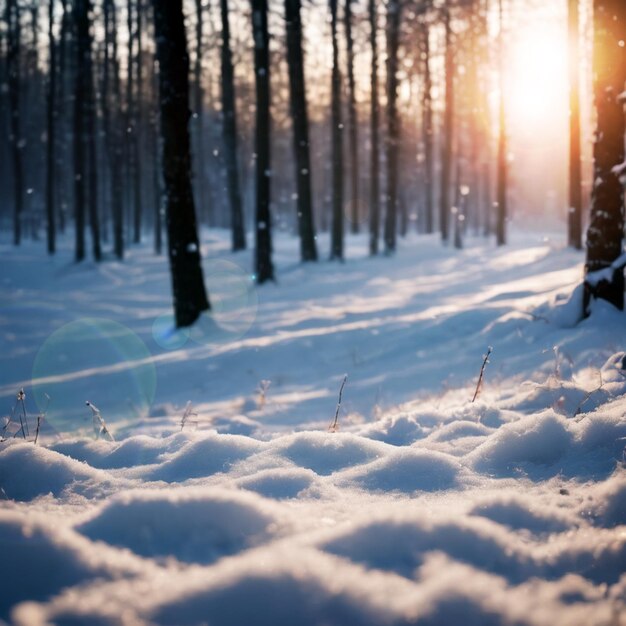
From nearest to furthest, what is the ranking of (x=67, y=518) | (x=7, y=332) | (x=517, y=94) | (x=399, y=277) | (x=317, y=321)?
1. (x=67, y=518)
2. (x=317, y=321)
3. (x=7, y=332)
4. (x=399, y=277)
5. (x=517, y=94)

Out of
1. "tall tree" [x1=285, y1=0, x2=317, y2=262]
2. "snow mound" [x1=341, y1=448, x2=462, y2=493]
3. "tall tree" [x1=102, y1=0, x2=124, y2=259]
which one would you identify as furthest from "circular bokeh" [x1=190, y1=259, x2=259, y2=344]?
"snow mound" [x1=341, y1=448, x2=462, y2=493]

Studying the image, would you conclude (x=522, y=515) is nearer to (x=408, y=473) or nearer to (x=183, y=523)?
(x=408, y=473)

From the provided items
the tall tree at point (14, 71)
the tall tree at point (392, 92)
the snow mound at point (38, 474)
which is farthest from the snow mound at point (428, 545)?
the tall tree at point (14, 71)

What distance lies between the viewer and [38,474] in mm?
2203

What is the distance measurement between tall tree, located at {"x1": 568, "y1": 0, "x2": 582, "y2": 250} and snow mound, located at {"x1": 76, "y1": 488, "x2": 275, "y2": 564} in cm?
1675

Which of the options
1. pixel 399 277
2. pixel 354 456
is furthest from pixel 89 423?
pixel 399 277

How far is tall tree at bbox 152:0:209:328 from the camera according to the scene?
788 centimetres

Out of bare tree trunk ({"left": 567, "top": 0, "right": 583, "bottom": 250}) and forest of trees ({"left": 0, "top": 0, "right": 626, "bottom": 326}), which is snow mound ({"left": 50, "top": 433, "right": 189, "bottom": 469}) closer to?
forest of trees ({"left": 0, "top": 0, "right": 626, "bottom": 326})

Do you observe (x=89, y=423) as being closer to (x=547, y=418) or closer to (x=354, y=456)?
(x=354, y=456)

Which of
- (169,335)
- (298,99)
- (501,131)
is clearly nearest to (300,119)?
(298,99)

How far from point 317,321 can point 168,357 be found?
2.50 metres

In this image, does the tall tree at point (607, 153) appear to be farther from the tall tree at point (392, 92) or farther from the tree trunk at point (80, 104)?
the tree trunk at point (80, 104)

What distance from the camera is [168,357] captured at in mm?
7031

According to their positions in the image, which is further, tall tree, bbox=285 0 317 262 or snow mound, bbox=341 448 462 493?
tall tree, bbox=285 0 317 262
